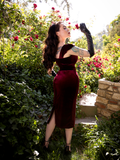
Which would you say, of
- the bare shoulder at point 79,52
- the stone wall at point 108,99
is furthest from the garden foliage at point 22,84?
the bare shoulder at point 79,52

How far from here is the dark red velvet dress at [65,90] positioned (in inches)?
67.6

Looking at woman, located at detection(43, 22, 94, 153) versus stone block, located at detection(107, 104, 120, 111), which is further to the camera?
stone block, located at detection(107, 104, 120, 111)

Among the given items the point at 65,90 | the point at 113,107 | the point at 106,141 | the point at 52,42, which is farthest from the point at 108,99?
the point at 52,42

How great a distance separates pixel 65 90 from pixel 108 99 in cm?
158

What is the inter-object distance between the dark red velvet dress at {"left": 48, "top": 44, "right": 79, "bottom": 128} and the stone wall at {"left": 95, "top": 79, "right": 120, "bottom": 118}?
1.35m

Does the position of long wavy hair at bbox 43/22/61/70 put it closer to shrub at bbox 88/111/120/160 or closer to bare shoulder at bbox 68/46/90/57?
bare shoulder at bbox 68/46/90/57

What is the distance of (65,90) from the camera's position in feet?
5.66

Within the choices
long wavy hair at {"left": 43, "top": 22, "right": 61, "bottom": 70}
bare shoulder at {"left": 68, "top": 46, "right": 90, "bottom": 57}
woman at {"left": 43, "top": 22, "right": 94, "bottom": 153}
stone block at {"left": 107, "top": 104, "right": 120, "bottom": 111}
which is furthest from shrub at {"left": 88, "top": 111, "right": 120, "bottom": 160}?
long wavy hair at {"left": 43, "top": 22, "right": 61, "bottom": 70}

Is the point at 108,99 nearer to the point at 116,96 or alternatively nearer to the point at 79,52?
the point at 116,96

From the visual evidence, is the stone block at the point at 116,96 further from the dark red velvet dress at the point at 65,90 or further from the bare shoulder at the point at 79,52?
the bare shoulder at the point at 79,52

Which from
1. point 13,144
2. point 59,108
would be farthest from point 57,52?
point 13,144

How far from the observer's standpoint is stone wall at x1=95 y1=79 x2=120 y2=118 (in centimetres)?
275

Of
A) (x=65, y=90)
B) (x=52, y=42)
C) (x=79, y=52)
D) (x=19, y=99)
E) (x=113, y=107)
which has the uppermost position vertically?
(x=52, y=42)

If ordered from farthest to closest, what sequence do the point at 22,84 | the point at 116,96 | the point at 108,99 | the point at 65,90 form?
1. the point at 108,99
2. the point at 116,96
3. the point at 22,84
4. the point at 65,90
